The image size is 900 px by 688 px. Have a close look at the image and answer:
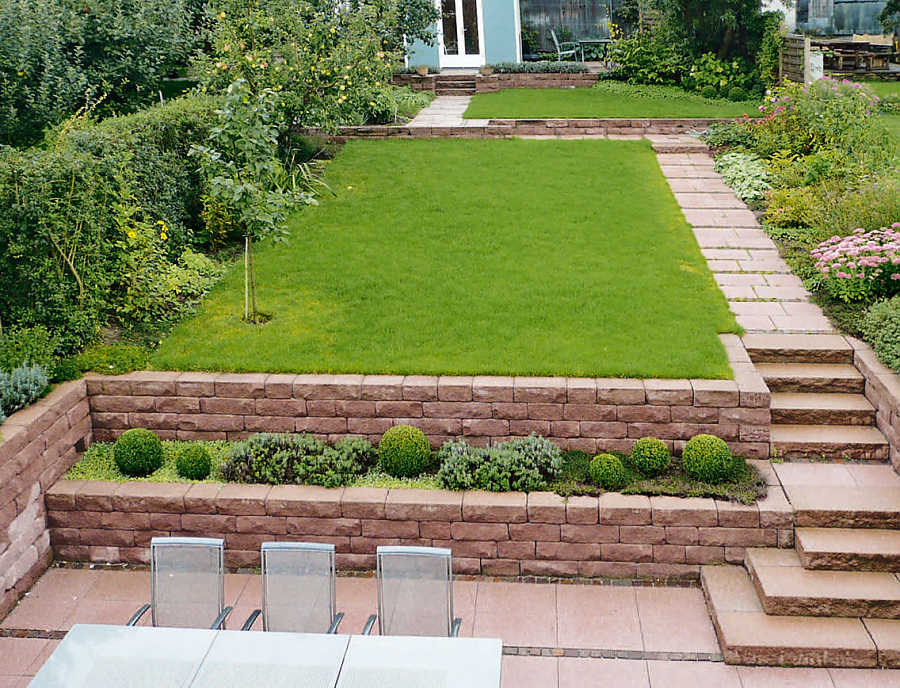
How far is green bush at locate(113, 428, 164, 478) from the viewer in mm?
7430

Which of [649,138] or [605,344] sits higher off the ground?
[649,138]

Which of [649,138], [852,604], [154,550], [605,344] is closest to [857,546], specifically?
[852,604]

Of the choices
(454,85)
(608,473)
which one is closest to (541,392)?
(608,473)

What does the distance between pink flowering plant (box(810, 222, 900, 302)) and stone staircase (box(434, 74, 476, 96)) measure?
12111 millimetres

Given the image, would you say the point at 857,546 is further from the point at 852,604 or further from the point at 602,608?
the point at 602,608

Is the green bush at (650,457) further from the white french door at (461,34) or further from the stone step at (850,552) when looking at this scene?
the white french door at (461,34)

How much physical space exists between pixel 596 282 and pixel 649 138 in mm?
6403

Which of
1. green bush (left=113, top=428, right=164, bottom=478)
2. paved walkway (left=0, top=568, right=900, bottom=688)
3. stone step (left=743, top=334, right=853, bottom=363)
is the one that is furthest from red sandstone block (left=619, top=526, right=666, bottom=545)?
green bush (left=113, top=428, right=164, bottom=478)

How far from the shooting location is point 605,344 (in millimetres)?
8234

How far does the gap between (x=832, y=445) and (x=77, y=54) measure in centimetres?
1040

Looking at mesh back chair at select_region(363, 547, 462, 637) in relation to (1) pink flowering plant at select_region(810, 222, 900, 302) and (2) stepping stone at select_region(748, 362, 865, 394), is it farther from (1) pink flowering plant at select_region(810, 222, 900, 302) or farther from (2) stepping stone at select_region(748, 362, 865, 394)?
(1) pink flowering plant at select_region(810, 222, 900, 302)

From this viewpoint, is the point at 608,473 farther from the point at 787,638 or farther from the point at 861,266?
the point at 861,266

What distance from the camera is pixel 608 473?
Result: 702cm

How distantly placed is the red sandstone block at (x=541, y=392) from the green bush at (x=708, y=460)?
1.07 metres
